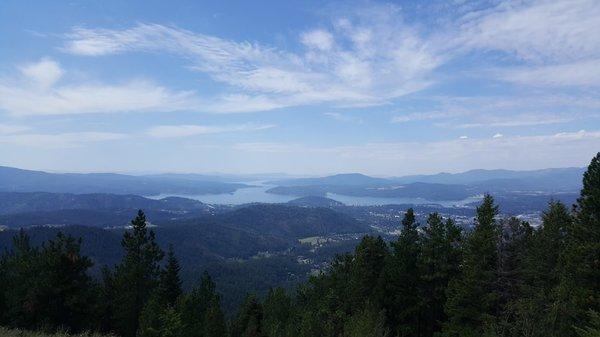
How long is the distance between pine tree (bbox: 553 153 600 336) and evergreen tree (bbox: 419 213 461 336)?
805cm

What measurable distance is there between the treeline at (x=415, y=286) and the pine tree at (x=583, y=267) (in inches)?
2.6

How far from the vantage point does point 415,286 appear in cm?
3562

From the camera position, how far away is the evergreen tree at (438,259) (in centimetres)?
3200

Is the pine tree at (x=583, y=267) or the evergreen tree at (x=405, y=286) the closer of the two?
the pine tree at (x=583, y=267)

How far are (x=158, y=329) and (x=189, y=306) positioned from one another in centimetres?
1568

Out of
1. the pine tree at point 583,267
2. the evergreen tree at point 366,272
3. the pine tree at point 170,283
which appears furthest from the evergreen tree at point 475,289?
the pine tree at point 170,283

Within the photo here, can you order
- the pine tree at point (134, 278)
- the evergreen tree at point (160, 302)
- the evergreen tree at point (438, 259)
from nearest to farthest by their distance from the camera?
the evergreen tree at point (160, 302), the evergreen tree at point (438, 259), the pine tree at point (134, 278)

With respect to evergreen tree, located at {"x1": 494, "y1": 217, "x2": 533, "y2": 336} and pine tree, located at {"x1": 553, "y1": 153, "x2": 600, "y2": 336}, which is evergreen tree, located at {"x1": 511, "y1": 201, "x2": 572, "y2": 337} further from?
pine tree, located at {"x1": 553, "y1": 153, "x2": 600, "y2": 336}


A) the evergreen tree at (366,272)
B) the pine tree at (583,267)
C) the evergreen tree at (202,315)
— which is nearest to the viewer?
the pine tree at (583,267)

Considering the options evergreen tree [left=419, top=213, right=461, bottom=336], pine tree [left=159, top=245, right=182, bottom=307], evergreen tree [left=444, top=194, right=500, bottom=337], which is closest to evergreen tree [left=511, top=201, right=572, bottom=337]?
evergreen tree [left=444, top=194, right=500, bottom=337]

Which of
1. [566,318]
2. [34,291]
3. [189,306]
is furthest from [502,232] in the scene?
[34,291]

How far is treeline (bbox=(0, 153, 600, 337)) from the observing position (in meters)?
22.4

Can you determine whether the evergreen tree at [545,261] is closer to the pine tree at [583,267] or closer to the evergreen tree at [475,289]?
the pine tree at [583,267]

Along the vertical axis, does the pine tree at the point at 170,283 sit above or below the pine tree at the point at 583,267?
below
